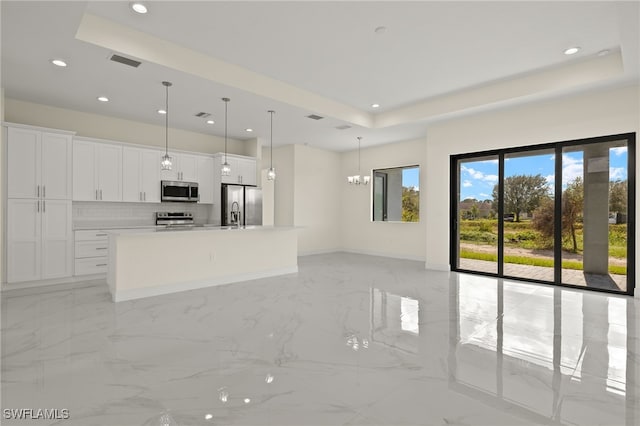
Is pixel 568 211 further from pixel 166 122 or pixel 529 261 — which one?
pixel 166 122

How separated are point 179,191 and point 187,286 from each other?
2565 mm

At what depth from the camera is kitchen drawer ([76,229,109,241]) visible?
555cm

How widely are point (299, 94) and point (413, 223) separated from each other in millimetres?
4338

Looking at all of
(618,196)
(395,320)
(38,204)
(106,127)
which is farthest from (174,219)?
(618,196)

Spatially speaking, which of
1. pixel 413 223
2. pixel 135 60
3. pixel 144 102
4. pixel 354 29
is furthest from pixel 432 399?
pixel 413 223

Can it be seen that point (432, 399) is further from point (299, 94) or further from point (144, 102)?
point (144, 102)

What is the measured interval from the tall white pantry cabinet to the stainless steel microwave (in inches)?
59.9

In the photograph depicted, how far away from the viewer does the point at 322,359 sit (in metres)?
2.65

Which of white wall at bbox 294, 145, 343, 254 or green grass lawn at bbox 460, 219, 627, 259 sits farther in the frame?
white wall at bbox 294, 145, 343, 254

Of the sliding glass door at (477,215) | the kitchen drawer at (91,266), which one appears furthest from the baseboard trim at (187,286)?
the sliding glass door at (477,215)

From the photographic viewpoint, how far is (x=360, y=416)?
A: 193 cm

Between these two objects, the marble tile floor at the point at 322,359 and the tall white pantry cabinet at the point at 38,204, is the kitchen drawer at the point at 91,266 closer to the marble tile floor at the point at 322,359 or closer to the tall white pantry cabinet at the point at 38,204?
the tall white pantry cabinet at the point at 38,204

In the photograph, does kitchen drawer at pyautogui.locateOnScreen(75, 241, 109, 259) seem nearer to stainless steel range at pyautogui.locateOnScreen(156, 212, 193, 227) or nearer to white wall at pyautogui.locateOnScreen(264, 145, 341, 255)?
stainless steel range at pyautogui.locateOnScreen(156, 212, 193, 227)

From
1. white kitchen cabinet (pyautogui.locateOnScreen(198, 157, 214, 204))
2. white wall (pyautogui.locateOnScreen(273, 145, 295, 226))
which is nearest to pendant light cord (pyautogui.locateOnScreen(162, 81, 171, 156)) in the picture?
white kitchen cabinet (pyautogui.locateOnScreen(198, 157, 214, 204))
